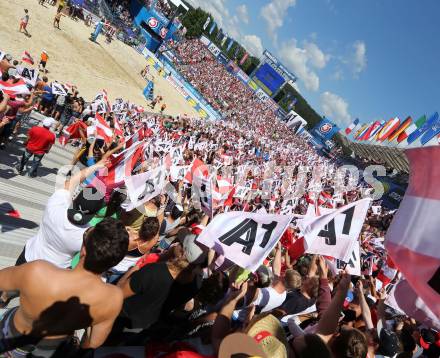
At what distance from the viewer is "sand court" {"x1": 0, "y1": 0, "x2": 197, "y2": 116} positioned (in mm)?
21516

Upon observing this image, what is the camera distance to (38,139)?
718 cm

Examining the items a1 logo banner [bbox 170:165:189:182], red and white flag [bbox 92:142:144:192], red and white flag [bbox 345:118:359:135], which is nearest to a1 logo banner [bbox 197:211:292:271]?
red and white flag [bbox 92:142:144:192]

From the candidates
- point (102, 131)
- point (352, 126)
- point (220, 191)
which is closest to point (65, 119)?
point (102, 131)

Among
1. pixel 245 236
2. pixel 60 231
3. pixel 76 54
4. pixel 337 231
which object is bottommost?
pixel 76 54

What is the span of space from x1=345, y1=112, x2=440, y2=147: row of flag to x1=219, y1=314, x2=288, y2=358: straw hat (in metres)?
33.3

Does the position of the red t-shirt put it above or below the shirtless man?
below

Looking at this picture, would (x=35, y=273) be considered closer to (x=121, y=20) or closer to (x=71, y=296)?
(x=71, y=296)

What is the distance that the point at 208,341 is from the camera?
361 centimetres

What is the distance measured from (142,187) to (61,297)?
123 inches

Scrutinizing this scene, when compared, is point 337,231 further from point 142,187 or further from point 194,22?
point 194,22

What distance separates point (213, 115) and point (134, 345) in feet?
141

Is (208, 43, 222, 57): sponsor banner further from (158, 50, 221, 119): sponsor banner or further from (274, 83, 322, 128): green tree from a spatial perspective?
(158, 50, 221, 119): sponsor banner

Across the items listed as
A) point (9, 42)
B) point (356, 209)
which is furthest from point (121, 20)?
point (356, 209)

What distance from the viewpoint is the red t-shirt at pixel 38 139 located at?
23.4 feet
